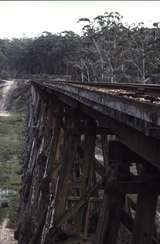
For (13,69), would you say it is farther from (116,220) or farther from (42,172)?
(116,220)

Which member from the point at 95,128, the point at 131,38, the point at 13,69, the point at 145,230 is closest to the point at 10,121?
the point at 131,38

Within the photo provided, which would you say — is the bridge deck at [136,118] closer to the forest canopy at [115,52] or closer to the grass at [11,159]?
the grass at [11,159]

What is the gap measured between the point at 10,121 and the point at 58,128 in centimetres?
2982

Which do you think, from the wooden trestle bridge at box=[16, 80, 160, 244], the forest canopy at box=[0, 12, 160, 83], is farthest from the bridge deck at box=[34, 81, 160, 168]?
the forest canopy at box=[0, 12, 160, 83]

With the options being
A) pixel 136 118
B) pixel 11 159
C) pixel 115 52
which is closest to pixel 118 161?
pixel 136 118

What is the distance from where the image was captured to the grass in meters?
13.2

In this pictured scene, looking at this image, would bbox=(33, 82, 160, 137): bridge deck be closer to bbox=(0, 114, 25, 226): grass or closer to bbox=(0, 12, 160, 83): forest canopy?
bbox=(0, 114, 25, 226): grass

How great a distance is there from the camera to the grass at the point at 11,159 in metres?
13.2

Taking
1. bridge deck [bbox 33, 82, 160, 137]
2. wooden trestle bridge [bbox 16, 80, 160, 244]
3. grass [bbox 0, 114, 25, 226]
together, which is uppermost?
bridge deck [bbox 33, 82, 160, 137]

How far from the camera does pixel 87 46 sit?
1725 inches

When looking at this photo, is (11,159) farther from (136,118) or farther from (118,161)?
(136,118)

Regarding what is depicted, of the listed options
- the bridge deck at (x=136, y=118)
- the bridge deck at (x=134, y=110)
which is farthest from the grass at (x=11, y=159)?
the bridge deck at (x=134, y=110)

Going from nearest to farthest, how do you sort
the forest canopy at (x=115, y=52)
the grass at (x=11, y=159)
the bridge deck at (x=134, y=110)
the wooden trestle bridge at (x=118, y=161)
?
the bridge deck at (x=134, y=110) < the wooden trestle bridge at (x=118, y=161) < the grass at (x=11, y=159) < the forest canopy at (x=115, y=52)

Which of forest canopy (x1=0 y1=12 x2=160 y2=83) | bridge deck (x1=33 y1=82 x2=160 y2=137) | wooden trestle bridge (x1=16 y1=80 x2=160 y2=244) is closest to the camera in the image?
bridge deck (x1=33 y1=82 x2=160 y2=137)
